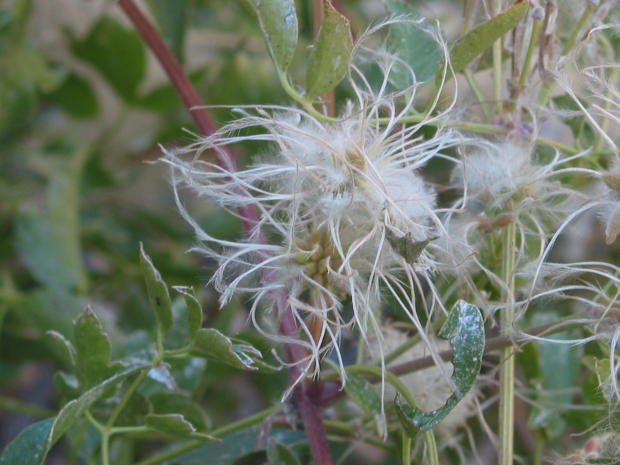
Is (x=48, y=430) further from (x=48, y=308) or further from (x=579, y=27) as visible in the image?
(x=579, y=27)

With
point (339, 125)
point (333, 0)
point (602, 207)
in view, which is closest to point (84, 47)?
point (333, 0)

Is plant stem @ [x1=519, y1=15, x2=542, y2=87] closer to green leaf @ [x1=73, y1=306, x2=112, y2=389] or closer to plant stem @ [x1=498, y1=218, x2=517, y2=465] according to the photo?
plant stem @ [x1=498, y1=218, x2=517, y2=465]

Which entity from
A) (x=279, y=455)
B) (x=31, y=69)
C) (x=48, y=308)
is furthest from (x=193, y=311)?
(x=31, y=69)

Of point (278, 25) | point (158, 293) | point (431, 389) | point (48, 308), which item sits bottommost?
point (431, 389)

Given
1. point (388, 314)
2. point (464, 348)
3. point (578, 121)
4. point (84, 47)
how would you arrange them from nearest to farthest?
point (464, 348)
point (578, 121)
point (388, 314)
point (84, 47)

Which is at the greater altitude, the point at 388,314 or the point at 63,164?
the point at 63,164

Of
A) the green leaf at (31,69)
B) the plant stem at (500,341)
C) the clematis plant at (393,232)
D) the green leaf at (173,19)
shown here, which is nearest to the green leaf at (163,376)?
the clematis plant at (393,232)

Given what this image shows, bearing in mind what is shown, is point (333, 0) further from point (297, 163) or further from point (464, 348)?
point (464, 348)
